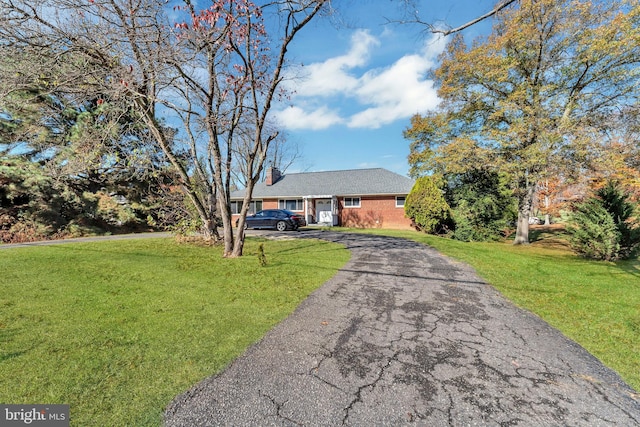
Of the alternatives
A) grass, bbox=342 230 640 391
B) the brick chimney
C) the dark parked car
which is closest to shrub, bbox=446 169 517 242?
grass, bbox=342 230 640 391

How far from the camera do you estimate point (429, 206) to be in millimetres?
16375

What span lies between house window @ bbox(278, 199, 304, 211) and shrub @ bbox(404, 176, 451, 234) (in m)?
9.64

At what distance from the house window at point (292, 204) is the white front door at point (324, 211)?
1497mm

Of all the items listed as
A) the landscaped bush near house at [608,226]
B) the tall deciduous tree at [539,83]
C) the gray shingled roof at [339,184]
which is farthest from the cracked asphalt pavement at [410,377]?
the gray shingled roof at [339,184]

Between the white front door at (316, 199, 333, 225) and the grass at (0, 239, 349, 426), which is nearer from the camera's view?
the grass at (0, 239, 349, 426)

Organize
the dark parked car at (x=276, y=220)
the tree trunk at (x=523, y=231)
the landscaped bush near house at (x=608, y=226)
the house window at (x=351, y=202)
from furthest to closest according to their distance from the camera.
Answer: the house window at (x=351, y=202), the dark parked car at (x=276, y=220), the tree trunk at (x=523, y=231), the landscaped bush near house at (x=608, y=226)

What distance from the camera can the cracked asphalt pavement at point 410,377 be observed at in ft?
6.81

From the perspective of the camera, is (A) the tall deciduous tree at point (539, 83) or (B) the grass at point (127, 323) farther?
(A) the tall deciduous tree at point (539, 83)

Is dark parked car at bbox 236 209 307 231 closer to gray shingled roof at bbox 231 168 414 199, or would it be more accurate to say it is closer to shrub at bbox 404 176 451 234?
gray shingled roof at bbox 231 168 414 199

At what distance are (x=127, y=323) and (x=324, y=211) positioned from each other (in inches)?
793

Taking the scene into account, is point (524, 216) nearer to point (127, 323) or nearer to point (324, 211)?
point (324, 211)

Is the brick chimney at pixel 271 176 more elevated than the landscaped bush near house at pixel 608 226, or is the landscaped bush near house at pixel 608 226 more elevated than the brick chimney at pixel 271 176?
the brick chimney at pixel 271 176

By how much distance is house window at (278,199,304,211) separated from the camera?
2357 centimetres

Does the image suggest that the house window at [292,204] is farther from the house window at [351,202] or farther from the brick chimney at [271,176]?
the house window at [351,202]
